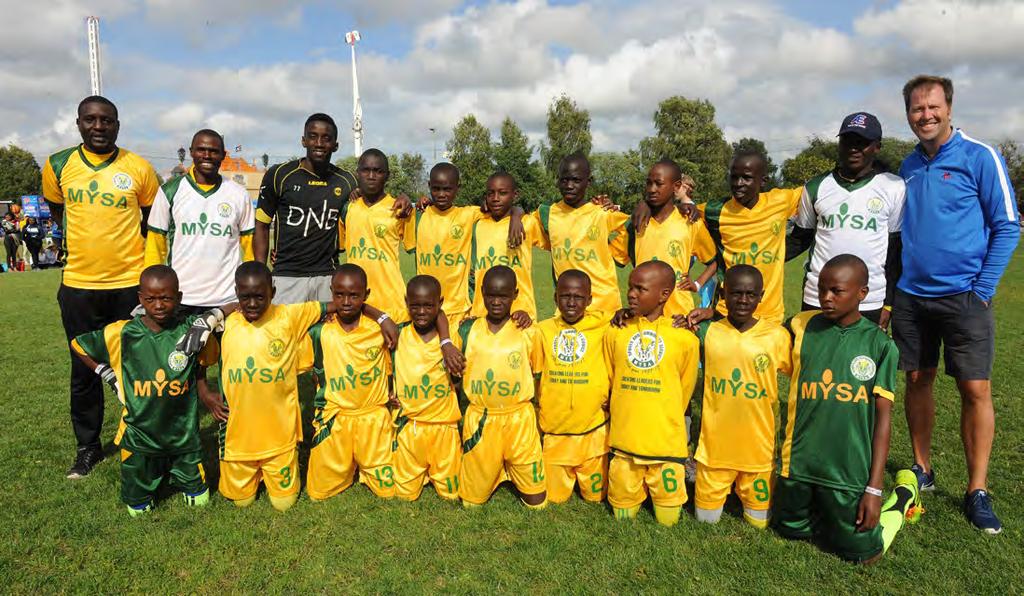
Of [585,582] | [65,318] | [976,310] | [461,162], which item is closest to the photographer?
[585,582]

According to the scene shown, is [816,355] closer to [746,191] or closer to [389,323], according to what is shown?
[746,191]

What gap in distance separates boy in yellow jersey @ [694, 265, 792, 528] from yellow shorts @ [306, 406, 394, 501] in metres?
2.30

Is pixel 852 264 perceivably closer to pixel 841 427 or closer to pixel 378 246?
pixel 841 427

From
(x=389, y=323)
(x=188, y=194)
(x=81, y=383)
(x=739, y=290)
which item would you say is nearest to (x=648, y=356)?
(x=739, y=290)

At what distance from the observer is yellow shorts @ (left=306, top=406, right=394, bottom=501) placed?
442cm

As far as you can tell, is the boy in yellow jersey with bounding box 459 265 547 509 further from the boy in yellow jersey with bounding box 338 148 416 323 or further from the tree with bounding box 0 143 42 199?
the tree with bounding box 0 143 42 199

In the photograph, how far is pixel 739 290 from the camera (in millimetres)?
3803

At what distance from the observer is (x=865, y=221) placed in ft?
13.7

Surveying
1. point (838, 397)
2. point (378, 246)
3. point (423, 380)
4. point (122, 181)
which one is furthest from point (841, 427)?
point (122, 181)

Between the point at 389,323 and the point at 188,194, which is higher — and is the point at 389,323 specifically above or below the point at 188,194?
below

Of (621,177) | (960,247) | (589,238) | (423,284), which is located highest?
(621,177)

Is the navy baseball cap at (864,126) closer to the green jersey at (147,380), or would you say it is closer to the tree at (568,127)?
the green jersey at (147,380)

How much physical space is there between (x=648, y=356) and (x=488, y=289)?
122 cm

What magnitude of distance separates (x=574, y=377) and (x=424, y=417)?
3.88ft
